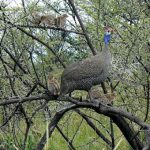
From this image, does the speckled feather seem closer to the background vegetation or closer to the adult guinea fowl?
the adult guinea fowl

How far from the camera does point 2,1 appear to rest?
5.16 metres

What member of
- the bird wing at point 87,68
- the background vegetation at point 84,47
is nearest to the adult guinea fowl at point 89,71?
the bird wing at point 87,68

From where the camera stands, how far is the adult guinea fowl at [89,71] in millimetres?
4355

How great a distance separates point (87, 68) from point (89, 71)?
0.03 m

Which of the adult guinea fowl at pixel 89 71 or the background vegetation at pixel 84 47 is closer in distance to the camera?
the adult guinea fowl at pixel 89 71

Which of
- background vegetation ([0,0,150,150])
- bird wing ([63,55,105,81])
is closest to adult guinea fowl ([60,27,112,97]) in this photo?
bird wing ([63,55,105,81])

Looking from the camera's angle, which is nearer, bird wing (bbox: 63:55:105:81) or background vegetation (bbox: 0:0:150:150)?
bird wing (bbox: 63:55:105:81)

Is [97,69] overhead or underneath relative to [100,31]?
underneath

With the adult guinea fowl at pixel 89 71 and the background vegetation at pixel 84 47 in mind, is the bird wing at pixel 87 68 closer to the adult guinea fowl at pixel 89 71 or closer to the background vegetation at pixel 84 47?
the adult guinea fowl at pixel 89 71

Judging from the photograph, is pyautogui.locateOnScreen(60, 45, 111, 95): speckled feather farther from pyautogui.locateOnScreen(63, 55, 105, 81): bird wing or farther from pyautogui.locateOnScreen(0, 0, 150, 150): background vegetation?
pyautogui.locateOnScreen(0, 0, 150, 150): background vegetation

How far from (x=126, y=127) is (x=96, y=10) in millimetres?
1772

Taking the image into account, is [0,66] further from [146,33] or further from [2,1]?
[146,33]

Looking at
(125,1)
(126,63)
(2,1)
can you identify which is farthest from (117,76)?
(2,1)

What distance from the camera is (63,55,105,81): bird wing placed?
4383mm
